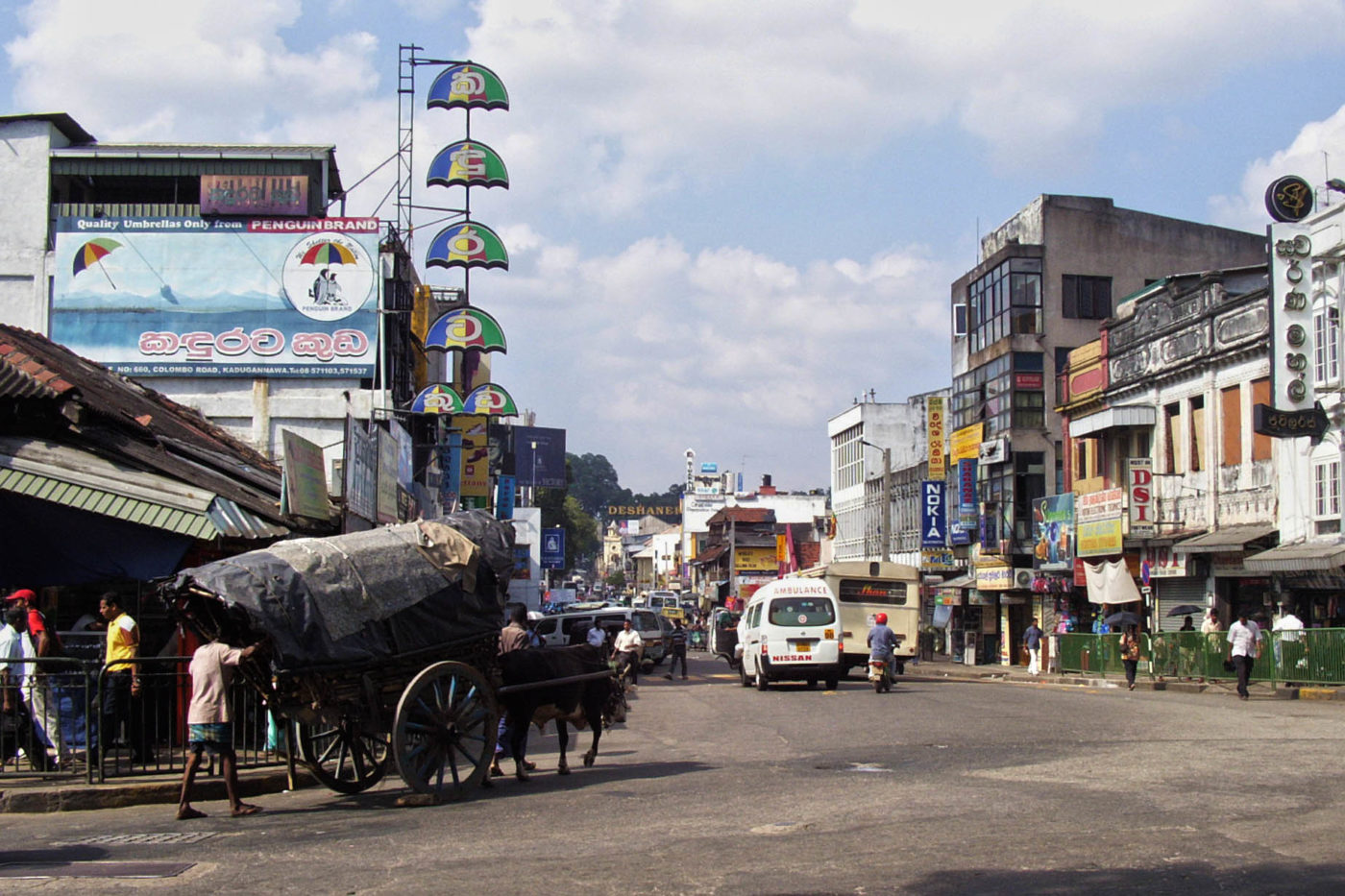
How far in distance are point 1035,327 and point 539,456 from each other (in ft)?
142

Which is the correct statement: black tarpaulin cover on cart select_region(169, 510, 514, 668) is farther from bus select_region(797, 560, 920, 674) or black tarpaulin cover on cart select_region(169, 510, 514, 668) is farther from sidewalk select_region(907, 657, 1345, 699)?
bus select_region(797, 560, 920, 674)

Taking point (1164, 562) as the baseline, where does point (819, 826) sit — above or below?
below

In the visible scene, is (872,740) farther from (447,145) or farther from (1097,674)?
(447,145)

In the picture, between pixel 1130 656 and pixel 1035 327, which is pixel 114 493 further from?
pixel 1035 327

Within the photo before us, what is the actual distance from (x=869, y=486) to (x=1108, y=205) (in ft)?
82.9

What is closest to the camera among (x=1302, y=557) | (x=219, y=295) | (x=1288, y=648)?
(x=1288, y=648)

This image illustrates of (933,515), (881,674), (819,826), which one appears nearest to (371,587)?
(819,826)

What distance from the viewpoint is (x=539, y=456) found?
86.4 meters

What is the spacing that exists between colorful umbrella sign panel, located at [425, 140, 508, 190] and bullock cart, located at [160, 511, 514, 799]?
90.3 ft

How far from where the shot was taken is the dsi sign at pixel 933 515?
54906 mm

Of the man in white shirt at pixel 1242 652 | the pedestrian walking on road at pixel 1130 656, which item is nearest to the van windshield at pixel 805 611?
the man in white shirt at pixel 1242 652

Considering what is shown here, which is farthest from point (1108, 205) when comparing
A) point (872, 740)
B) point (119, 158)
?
point (872, 740)

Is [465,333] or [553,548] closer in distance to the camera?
[465,333]

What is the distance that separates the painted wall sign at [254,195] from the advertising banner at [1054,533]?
24074 millimetres
